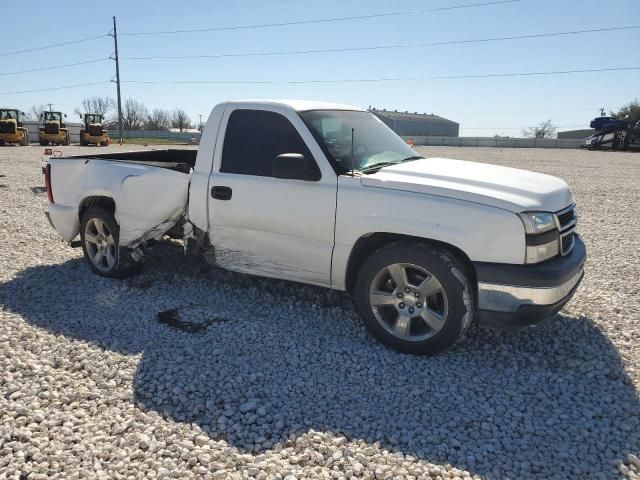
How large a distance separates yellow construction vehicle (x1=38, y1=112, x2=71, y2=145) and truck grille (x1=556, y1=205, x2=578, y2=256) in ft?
130

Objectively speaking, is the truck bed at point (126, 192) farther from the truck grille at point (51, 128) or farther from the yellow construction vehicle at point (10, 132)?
the truck grille at point (51, 128)

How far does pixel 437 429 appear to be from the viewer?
9.75 feet

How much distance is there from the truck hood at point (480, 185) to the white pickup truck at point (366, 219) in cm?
1

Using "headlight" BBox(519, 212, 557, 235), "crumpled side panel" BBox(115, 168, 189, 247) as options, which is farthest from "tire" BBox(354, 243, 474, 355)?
"crumpled side panel" BBox(115, 168, 189, 247)

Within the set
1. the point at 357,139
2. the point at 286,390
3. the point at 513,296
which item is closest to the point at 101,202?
the point at 357,139

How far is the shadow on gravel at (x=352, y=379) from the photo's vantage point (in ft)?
9.39

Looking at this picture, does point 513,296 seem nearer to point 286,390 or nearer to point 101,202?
point 286,390

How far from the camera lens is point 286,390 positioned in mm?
3375

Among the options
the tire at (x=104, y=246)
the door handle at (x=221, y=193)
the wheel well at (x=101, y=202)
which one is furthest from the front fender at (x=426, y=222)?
the wheel well at (x=101, y=202)

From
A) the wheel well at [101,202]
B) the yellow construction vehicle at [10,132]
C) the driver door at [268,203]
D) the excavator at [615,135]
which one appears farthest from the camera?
the excavator at [615,135]

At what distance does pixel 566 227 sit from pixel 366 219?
1.58m

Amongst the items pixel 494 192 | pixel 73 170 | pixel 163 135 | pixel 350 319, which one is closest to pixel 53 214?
pixel 73 170

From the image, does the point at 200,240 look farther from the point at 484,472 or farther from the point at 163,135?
the point at 163,135

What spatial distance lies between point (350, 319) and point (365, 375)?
982 millimetres
